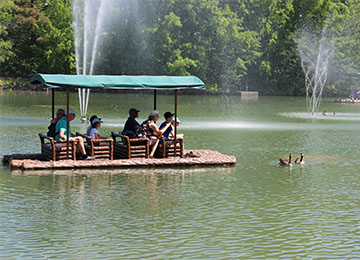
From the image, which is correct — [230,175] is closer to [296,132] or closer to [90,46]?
[296,132]

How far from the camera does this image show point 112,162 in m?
17.5

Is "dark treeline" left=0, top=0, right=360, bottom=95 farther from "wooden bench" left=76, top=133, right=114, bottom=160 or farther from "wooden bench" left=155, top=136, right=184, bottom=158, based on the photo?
"wooden bench" left=76, top=133, right=114, bottom=160

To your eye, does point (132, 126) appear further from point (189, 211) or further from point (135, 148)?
point (189, 211)

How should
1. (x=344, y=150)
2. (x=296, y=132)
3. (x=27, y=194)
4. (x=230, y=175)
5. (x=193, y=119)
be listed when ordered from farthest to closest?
(x=193, y=119) → (x=296, y=132) → (x=344, y=150) → (x=230, y=175) → (x=27, y=194)

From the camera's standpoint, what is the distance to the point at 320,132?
3014 centimetres

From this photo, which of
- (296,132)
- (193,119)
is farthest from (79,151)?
(193,119)

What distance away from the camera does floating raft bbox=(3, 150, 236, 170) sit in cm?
1697

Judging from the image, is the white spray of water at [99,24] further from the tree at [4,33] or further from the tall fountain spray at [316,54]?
the tall fountain spray at [316,54]

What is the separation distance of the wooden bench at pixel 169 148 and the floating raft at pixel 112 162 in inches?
15.6

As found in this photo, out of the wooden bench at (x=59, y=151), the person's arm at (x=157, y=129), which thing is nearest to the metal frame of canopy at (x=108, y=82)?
the wooden bench at (x=59, y=151)

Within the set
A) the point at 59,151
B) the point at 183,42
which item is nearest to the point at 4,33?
the point at 183,42

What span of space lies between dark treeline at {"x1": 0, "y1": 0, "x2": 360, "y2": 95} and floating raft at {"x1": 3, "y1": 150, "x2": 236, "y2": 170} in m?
63.3

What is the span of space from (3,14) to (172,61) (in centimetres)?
2060

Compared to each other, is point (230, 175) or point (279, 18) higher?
point (279, 18)
